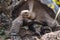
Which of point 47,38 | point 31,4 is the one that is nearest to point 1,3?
point 31,4

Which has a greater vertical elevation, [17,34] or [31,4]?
→ [31,4]

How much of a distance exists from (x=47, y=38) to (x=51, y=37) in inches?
1.0

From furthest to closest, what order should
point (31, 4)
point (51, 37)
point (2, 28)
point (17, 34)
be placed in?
1. point (2, 28)
2. point (31, 4)
3. point (17, 34)
4. point (51, 37)

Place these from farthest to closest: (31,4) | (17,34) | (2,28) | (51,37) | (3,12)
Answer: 1. (3,12)
2. (2,28)
3. (31,4)
4. (17,34)
5. (51,37)

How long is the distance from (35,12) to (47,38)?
1.36ft

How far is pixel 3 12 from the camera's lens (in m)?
A: 1.98

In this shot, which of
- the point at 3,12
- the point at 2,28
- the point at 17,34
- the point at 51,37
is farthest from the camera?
the point at 3,12

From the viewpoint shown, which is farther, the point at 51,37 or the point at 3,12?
the point at 3,12

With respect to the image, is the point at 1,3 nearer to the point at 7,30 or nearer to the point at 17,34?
the point at 7,30

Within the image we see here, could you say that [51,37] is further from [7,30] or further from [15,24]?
[7,30]

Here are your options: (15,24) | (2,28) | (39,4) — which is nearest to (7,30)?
(2,28)

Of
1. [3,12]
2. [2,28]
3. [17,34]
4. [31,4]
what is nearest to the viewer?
[17,34]

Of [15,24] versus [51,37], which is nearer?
[51,37]

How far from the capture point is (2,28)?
1.76 m
